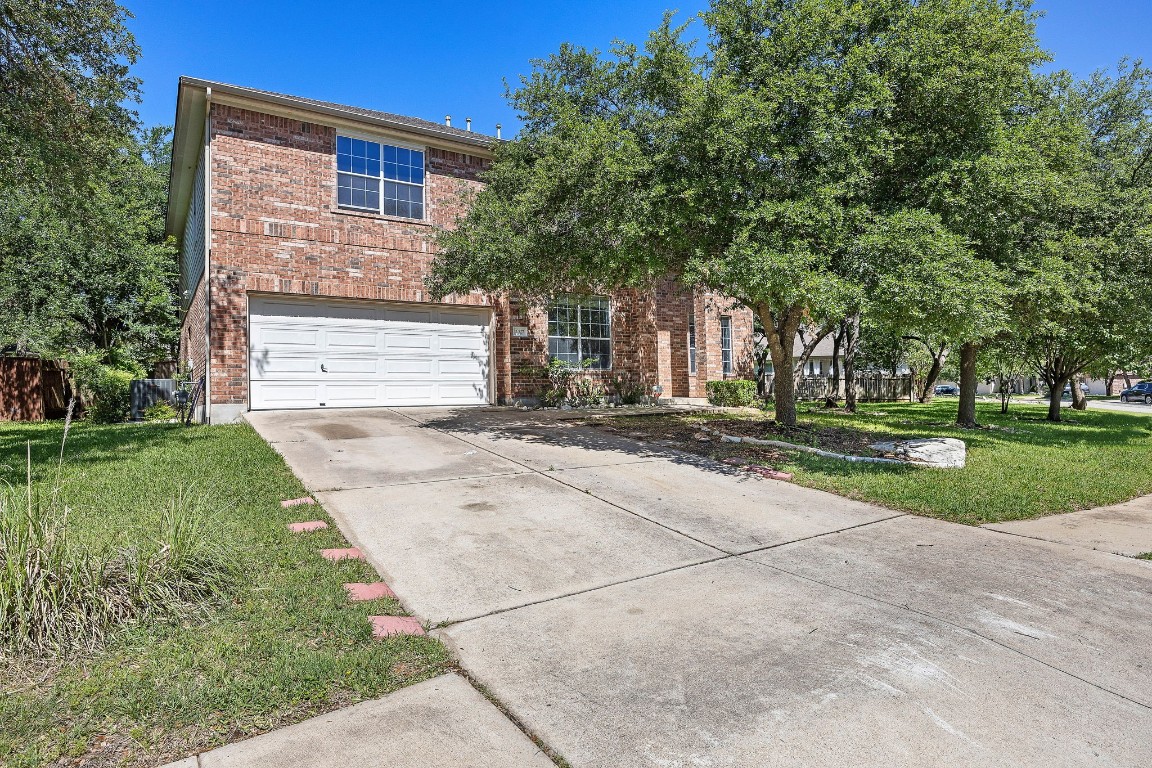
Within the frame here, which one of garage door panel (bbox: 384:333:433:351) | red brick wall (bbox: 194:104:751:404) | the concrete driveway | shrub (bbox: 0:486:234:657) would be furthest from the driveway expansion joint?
garage door panel (bbox: 384:333:433:351)

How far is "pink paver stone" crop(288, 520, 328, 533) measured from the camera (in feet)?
15.8

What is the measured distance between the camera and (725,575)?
169 inches

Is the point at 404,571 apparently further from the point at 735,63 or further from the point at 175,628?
the point at 735,63

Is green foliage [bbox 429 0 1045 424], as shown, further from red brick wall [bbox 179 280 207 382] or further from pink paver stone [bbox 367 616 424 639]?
red brick wall [bbox 179 280 207 382]

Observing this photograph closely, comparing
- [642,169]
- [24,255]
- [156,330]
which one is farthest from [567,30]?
[24,255]

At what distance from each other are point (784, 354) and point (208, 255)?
35.6ft

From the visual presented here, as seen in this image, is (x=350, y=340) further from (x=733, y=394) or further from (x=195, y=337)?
(x=733, y=394)

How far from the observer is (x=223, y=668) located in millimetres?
2850

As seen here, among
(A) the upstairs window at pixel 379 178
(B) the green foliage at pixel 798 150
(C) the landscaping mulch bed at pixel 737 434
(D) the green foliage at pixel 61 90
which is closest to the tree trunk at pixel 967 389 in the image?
(C) the landscaping mulch bed at pixel 737 434

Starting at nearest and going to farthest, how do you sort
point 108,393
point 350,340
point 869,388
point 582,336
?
point 350,340, point 108,393, point 582,336, point 869,388

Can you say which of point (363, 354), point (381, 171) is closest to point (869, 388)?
point (363, 354)

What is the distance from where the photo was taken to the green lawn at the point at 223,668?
7.89ft

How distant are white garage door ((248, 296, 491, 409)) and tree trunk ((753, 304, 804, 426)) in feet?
22.5

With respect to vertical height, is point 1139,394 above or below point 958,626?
above
